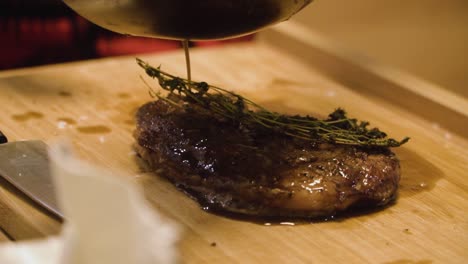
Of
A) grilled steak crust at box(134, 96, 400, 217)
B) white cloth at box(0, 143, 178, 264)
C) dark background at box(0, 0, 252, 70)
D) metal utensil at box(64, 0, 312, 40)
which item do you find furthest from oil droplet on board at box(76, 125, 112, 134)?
dark background at box(0, 0, 252, 70)

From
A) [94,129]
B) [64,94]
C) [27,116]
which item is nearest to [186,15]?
[94,129]

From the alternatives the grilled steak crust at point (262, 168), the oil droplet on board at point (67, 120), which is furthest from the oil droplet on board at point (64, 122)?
the grilled steak crust at point (262, 168)

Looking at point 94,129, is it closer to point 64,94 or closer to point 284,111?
point 64,94

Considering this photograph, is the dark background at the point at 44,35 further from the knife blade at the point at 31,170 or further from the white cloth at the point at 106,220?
the white cloth at the point at 106,220

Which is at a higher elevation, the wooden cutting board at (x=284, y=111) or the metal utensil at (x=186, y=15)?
the metal utensil at (x=186, y=15)

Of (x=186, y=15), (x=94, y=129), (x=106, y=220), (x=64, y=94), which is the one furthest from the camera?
(x=64, y=94)

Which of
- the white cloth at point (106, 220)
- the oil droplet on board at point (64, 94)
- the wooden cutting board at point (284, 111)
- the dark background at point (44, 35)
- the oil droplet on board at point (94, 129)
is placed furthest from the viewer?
the dark background at point (44, 35)

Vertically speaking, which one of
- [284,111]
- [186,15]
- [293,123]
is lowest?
[284,111]

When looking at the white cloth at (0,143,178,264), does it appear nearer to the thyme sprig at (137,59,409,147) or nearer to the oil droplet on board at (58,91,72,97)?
the thyme sprig at (137,59,409,147)
